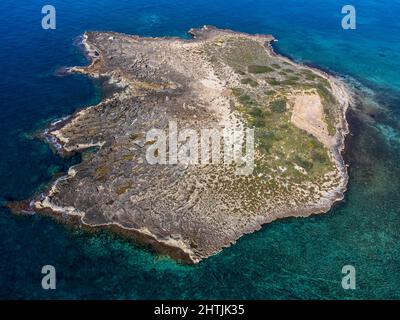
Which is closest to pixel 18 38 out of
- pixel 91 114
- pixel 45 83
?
pixel 45 83

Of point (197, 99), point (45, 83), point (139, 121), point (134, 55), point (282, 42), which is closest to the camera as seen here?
point (139, 121)

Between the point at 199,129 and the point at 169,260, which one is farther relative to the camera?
the point at 199,129

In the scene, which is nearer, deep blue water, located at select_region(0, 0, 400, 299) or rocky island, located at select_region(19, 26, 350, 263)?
deep blue water, located at select_region(0, 0, 400, 299)

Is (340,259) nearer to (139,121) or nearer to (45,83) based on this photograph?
(139,121)

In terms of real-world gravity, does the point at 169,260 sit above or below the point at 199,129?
below

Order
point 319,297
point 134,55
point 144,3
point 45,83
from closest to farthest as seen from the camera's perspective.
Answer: point 319,297, point 45,83, point 134,55, point 144,3
